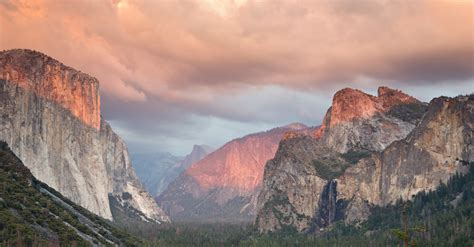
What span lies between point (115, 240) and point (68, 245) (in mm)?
48006

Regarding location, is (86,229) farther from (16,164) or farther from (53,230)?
(16,164)

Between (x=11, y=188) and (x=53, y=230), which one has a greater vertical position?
(x=11, y=188)

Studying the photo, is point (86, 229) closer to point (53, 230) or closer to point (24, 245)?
point (53, 230)

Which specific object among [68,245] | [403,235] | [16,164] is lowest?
[68,245]

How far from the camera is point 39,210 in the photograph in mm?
156000

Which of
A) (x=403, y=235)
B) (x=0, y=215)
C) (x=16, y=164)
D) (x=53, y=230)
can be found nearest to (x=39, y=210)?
(x=53, y=230)

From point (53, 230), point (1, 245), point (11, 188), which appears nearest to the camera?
point (1, 245)

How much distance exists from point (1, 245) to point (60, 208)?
238ft

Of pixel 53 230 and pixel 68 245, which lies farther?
pixel 53 230

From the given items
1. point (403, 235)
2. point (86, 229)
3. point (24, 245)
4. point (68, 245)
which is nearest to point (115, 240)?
point (86, 229)

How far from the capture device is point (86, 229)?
171 metres

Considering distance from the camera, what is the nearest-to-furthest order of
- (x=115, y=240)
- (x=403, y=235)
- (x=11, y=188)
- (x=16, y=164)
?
(x=403, y=235) → (x=11, y=188) → (x=115, y=240) → (x=16, y=164)

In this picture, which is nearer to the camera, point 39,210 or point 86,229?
point 39,210

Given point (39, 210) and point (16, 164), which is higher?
point (16, 164)
